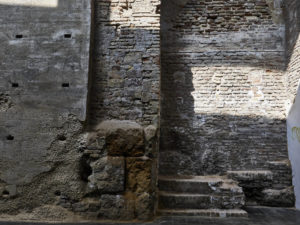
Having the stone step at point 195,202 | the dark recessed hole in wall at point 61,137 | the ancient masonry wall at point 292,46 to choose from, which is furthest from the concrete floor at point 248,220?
the ancient masonry wall at point 292,46

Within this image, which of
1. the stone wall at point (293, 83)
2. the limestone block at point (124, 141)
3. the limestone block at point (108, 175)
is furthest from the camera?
the stone wall at point (293, 83)

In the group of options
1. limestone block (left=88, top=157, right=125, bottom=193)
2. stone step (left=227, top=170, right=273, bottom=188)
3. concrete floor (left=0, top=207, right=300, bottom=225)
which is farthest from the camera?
stone step (left=227, top=170, right=273, bottom=188)

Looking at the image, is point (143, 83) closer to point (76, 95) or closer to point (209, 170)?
point (76, 95)

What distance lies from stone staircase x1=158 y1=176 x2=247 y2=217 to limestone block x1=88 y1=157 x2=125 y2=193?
0.83 metres

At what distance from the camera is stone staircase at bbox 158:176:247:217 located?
13.5 feet

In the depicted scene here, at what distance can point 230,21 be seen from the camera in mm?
5777

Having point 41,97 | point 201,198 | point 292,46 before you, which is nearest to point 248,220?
point 201,198

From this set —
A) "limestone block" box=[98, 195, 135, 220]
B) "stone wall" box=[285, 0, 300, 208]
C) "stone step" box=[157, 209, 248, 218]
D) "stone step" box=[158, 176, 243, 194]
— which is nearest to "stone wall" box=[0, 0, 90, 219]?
"limestone block" box=[98, 195, 135, 220]

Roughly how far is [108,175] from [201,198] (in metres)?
1.58

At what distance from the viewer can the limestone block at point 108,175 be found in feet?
12.8

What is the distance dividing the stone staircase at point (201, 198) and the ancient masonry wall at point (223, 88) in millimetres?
750

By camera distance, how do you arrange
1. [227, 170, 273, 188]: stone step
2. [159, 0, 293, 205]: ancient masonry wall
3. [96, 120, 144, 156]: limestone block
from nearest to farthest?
[96, 120, 144, 156]: limestone block → [227, 170, 273, 188]: stone step → [159, 0, 293, 205]: ancient masonry wall

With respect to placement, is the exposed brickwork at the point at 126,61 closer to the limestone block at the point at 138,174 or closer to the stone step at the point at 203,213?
the limestone block at the point at 138,174

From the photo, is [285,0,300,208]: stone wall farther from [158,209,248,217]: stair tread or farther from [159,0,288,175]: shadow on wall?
[158,209,248,217]: stair tread
